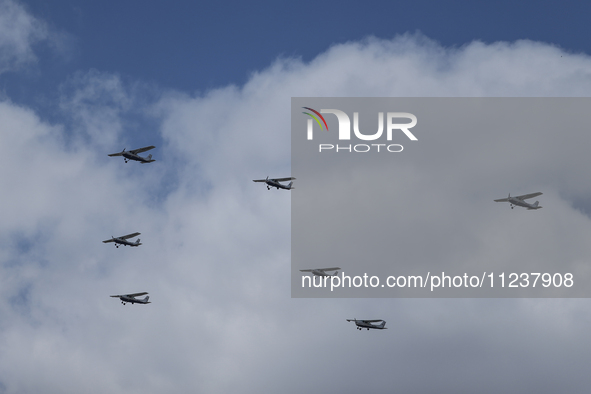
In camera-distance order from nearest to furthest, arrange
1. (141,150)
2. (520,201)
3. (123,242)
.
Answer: (141,150)
(520,201)
(123,242)

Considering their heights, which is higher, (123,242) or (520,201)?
(520,201)

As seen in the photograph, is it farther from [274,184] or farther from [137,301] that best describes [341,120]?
[137,301]

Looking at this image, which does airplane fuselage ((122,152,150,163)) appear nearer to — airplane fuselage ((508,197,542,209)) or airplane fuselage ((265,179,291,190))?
airplane fuselage ((265,179,291,190))

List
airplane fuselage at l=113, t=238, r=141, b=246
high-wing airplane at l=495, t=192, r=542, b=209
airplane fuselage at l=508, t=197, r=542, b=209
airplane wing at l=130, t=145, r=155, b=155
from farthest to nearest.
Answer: airplane fuselage at l=113, t=238, r=141, b=246, airplane fuselage at l=508, t=197, r=542, b=209, high-wing airplane at l=495, t=192, r=542, b=209, airplane wing at l=130, t=145, r=155, b=155

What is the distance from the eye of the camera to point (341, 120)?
168 m

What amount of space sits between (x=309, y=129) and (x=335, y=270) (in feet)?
144

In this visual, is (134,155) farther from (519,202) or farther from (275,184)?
(519,202)

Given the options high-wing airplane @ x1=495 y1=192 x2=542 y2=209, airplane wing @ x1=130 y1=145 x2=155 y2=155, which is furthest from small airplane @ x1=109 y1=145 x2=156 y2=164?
high-wing airplane @ x1=495 y1=192 x2=542 y2=209

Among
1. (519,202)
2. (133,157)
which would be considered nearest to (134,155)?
(133,157)

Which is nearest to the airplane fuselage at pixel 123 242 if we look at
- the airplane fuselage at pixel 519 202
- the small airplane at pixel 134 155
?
the small airplane at pixel 134 155

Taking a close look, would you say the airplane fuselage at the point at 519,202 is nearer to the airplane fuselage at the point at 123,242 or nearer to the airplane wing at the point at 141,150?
the airplane wing at the point at 141,150

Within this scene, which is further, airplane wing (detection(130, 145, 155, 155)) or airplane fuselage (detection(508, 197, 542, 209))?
airplane fuselage (detection(508, 197, 542, 209))

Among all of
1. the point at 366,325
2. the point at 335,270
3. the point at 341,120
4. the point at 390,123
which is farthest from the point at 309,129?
the point at 366,325

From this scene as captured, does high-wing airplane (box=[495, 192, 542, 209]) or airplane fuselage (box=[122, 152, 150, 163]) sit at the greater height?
airplane fuselage (box=[122, 152, 150, 163])
